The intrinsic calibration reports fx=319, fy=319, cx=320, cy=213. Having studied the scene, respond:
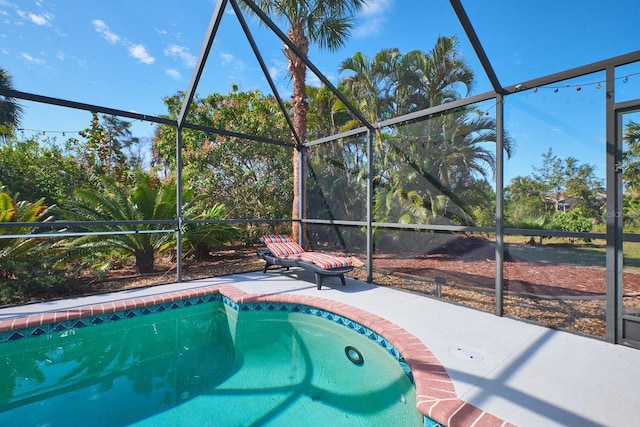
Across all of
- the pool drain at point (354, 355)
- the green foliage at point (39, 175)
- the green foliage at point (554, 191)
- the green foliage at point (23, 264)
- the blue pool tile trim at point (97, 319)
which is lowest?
the pool drain at point (354, 355)

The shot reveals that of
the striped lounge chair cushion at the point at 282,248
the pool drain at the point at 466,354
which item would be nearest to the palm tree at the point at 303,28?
the striped lounge chair cushion at the point at 282,248

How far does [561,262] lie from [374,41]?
7256mm

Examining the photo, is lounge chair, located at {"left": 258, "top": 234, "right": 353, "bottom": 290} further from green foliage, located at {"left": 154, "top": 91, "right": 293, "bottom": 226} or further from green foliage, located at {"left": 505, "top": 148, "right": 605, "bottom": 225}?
green foliage, located at {"left": 154, "top": 91, "right": 293, "bottom": 226}

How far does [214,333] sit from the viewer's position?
457 cm

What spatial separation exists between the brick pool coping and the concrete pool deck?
10 centimetres

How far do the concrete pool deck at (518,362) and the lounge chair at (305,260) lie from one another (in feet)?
1.99

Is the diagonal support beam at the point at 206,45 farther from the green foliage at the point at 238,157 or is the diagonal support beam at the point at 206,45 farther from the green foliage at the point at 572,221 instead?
the green foliage at the point at 572,221

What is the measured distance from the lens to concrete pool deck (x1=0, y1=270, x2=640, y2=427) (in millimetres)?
2164

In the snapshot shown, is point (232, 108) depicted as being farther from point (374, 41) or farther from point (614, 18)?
point (614, 18)

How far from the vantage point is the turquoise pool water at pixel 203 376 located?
2664mm

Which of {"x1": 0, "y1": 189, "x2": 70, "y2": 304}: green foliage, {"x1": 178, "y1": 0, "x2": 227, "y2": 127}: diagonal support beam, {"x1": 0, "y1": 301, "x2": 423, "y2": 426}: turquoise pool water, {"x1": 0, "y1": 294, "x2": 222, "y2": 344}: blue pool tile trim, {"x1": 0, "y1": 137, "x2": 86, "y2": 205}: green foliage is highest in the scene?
{"x1": 178, "y1": 0, "x2": 227, "y2": 127}: diagonal support beam

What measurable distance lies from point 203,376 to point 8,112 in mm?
17986

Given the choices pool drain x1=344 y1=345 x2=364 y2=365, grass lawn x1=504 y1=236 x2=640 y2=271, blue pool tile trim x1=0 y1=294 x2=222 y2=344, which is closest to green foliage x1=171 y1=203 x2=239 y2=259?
blue pool tile trim x1=0 y1=294 x2=222 y2=344

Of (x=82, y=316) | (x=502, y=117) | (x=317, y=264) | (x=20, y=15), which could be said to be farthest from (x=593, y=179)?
(x=20, y=15)
